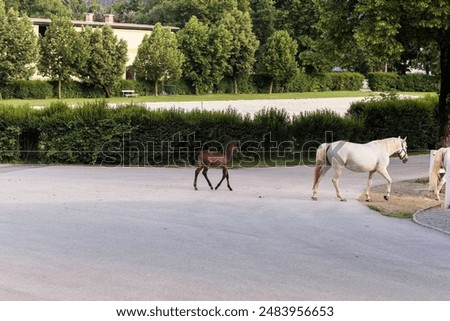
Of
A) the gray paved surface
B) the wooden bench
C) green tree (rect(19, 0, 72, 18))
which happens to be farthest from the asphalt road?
green tree (rect(19, 0, 72, 18))

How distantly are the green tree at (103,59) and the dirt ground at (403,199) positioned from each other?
48.8m

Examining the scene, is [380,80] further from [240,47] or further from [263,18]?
[263,18]

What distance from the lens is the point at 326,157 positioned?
1655 centimetres

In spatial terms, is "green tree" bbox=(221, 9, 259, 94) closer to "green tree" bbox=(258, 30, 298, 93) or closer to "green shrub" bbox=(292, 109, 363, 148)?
"green tree" bbox=(258, 30, 298, 93)

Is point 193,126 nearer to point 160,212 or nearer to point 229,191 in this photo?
point 229,191

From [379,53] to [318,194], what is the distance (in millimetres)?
4674

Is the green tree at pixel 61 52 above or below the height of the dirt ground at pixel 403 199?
above

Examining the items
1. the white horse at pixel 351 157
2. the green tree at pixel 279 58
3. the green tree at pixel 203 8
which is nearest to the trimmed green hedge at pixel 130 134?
the white horse at pixel 351 157

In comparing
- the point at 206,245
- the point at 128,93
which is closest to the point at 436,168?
the point at 206,245

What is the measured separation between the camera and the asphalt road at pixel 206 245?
9.29 m

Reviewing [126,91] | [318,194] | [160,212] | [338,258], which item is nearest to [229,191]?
[318,194]

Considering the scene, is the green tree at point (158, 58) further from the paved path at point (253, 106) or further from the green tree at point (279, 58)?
the paved path at point (253, 106)

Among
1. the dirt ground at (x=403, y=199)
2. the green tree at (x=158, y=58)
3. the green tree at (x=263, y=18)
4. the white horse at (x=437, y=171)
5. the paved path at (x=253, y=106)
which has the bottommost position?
the dirt ground at (x=403, y=199)
